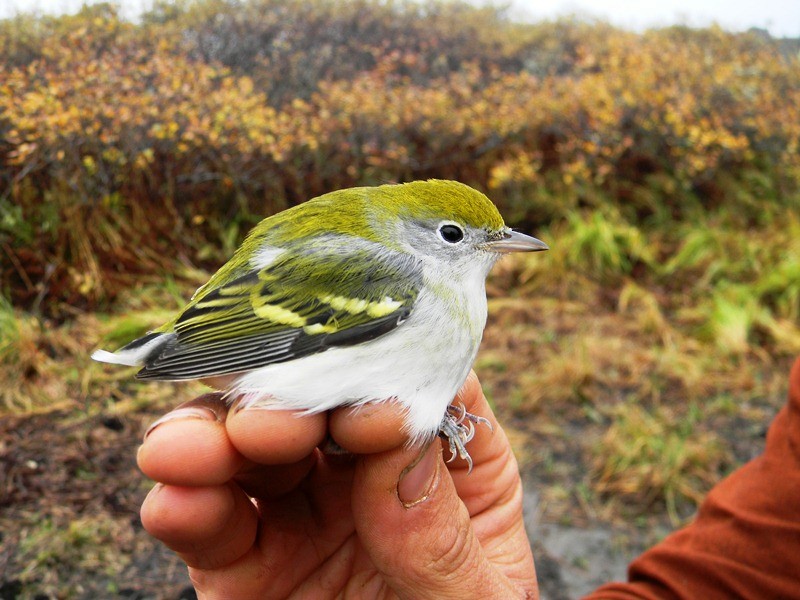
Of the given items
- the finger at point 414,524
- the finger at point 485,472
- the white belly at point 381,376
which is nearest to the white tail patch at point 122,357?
the white belly at point 381,376

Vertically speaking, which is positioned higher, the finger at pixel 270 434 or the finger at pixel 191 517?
the finger at pixel 270 434

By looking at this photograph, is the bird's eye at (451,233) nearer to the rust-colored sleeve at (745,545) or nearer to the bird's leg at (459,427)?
the bird's leg at (459,427)

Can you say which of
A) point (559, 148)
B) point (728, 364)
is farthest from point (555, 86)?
point (728, 364)

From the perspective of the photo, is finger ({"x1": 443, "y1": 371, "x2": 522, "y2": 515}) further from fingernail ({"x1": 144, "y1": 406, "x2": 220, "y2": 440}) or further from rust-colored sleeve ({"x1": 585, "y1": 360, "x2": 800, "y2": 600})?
fingernail ({"x1": 144, "y1": 406, "x2": 220, "y2": 440})

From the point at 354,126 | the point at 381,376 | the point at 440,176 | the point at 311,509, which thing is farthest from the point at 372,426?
the point at 440,176

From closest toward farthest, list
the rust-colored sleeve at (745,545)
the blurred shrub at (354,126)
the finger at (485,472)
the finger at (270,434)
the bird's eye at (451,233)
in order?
the finger at (270,434) < the bird's eye at (451,233) < the finger at (485,472) < the rust-colored sleeve at (745,545) < the blurred shrub at (354,126)

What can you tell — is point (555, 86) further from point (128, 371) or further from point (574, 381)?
point (128, 371)

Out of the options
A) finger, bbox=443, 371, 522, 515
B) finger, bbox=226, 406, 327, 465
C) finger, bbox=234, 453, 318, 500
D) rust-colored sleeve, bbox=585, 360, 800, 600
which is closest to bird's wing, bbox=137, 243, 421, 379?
finger, bbox=226, 406, 327, 465
